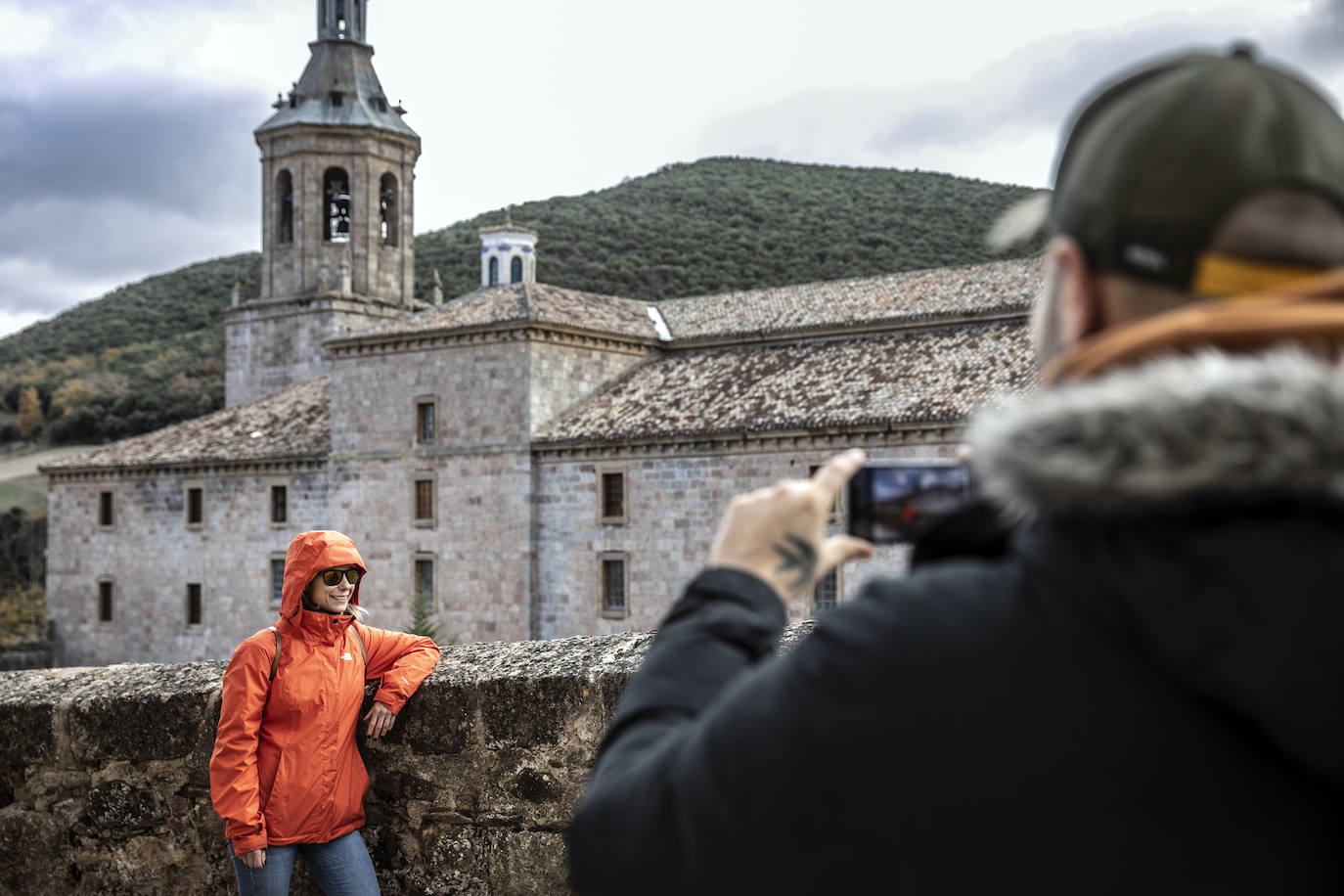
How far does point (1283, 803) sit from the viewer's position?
93cm

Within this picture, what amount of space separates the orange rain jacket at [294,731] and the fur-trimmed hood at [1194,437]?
111 inches

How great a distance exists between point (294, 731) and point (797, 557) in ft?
8.74

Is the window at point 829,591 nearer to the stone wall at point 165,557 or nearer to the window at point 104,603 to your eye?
the stone wall at point 165,557

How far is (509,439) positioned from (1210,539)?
88.9 ft

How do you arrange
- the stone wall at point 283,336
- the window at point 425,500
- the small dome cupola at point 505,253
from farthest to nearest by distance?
the small dome cupola at point 505,253
the stone wall at point 283,336
the window at point 425,500

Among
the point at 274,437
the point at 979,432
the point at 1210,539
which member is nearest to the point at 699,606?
the point at 979,432

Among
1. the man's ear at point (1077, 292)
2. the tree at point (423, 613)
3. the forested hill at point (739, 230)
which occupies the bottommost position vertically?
the tree at point (423, 613)

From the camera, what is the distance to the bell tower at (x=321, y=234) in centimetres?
3872

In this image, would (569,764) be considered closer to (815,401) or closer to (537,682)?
(537,682)

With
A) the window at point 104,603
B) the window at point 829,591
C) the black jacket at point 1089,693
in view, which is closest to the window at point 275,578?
the window at point 104,603

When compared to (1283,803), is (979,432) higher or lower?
higher

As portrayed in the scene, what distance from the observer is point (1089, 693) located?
944 millimetres

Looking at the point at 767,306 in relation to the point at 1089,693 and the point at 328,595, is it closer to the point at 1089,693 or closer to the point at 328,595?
the point at 328,595

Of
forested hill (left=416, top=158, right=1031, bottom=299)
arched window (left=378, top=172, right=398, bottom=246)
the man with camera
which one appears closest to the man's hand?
the man with camera
